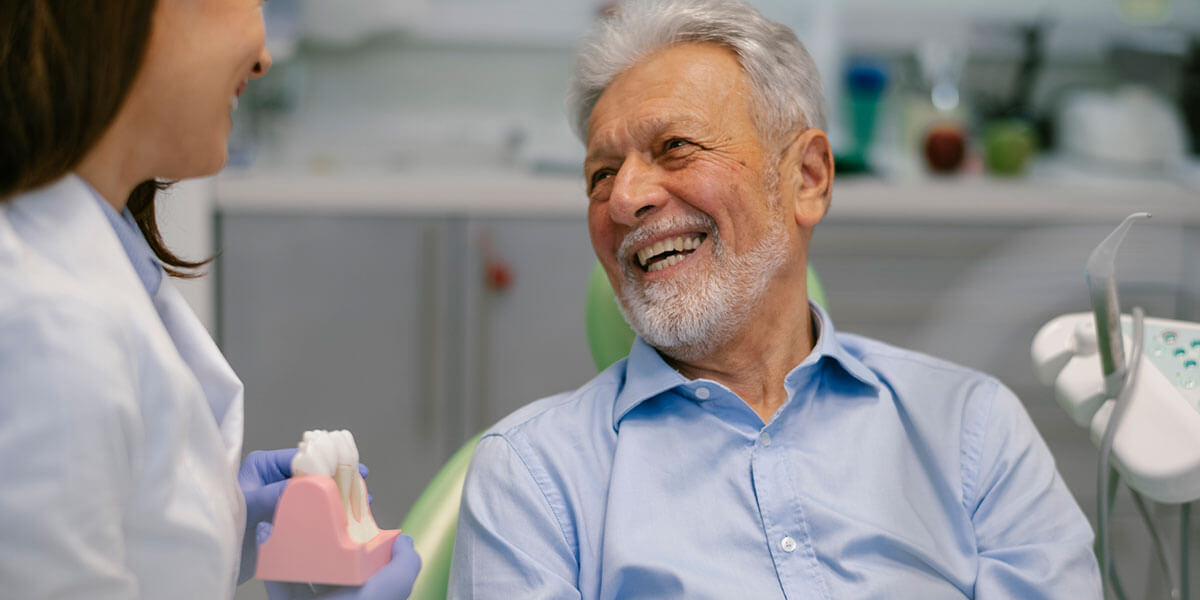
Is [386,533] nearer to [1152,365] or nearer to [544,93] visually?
[1152,365]

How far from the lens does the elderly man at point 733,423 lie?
1180mm

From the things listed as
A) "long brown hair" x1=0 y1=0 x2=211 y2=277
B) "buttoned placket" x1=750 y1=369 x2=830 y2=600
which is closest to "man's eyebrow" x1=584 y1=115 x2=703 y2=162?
"buttoned placket" x1=750 y1=369 x2=830 y2=600

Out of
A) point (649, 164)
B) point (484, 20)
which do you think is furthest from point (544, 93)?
point (649, 164)

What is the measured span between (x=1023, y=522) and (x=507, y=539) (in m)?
0.61

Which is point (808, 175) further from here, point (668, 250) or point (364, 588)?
point (364, 588)

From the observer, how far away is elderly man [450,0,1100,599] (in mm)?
1180

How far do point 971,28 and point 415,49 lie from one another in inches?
67.0

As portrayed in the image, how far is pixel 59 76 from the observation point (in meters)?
0.67

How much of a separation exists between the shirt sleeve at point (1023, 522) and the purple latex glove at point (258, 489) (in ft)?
2.44

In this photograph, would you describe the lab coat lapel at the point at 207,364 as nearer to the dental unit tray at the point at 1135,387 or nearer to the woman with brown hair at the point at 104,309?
the woman with brown hair at the point at 104,309

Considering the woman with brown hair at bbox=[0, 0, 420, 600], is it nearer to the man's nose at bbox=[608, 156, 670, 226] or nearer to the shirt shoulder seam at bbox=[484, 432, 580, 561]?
the shirt shoulder seam at bbox=[484, 432, 580, 561]

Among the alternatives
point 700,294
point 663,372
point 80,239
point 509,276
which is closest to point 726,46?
point 700,294

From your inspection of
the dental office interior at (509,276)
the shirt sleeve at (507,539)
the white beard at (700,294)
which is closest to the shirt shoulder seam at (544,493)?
the shirt sleeve at (507,539)

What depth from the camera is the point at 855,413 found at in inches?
51.8
